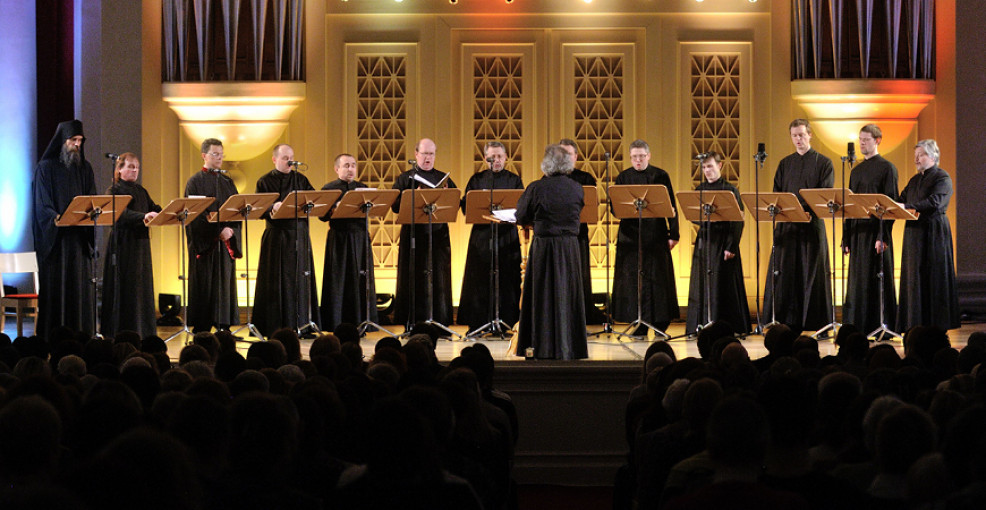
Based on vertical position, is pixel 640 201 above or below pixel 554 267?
above

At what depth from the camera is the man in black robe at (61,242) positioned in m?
9.05

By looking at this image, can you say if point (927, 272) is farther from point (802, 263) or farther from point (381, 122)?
point (381, 122)

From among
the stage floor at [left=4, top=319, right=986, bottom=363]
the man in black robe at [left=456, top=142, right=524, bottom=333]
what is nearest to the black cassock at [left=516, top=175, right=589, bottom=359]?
the stage floor at [left=4, top=319, right=986, bottom=363]

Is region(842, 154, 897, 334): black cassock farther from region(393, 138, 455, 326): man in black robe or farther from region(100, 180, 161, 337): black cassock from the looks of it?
region(100, 180, 161, 337): black cassock

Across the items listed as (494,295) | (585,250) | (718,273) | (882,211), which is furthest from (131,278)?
(882,211)

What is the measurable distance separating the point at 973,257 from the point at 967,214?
436 mm

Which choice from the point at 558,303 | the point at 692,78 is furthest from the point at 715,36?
the point at 558,303

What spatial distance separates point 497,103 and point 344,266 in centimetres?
282

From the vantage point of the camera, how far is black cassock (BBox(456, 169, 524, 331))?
10.1m

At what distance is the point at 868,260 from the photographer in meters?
9.58

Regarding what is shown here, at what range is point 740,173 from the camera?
11773 millimetres

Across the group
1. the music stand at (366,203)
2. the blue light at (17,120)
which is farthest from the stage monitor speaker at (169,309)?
the music stand at (366,203)

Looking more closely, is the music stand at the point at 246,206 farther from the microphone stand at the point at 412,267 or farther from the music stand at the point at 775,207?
the music stand at the point at 775,207

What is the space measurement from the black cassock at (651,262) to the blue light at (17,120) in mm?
6390
